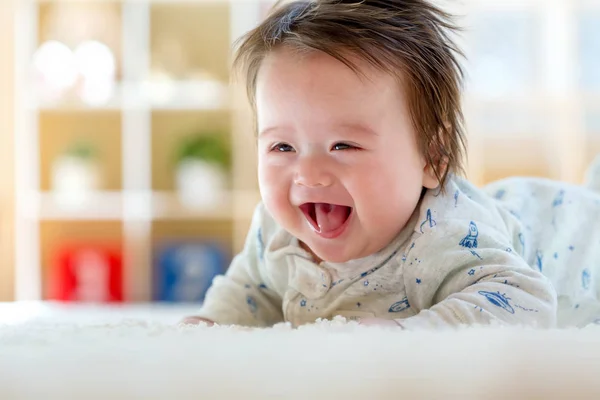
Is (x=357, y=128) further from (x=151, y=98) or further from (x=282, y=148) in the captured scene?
(x=151, y=98)

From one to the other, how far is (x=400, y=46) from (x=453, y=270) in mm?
261

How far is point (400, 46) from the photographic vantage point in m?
0.88

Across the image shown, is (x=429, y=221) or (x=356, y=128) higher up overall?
(x=356, y=128)

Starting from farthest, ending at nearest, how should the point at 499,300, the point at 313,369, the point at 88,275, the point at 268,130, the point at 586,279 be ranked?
the point at 88,275, the point at 586,279, the point at 268,130, the point at 499,300, the point at 313,369

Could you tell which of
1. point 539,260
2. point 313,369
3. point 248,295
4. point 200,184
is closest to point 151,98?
point 200,184

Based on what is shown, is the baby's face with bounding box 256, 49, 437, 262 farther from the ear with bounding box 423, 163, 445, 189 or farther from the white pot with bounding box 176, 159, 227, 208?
the white pot with bounding box 176, 159, 227, 208

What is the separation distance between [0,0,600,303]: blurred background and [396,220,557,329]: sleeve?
2684 mm

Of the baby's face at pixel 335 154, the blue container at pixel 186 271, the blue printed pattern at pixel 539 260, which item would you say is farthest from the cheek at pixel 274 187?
the blue container at pixel 186 271

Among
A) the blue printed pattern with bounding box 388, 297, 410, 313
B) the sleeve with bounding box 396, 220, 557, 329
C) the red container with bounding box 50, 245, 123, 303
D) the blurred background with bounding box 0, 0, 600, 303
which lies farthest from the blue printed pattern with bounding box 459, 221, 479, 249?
the red container with bounding box 50, 245, 123, 303

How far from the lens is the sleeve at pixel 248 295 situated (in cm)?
109

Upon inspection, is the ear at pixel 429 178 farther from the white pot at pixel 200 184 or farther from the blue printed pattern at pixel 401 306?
the white pot at pixel 200 184

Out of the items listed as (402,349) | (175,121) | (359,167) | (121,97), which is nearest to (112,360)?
(402,349)

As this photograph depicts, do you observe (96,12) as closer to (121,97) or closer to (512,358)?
(121,97)

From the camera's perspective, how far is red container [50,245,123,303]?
11.8 feet
